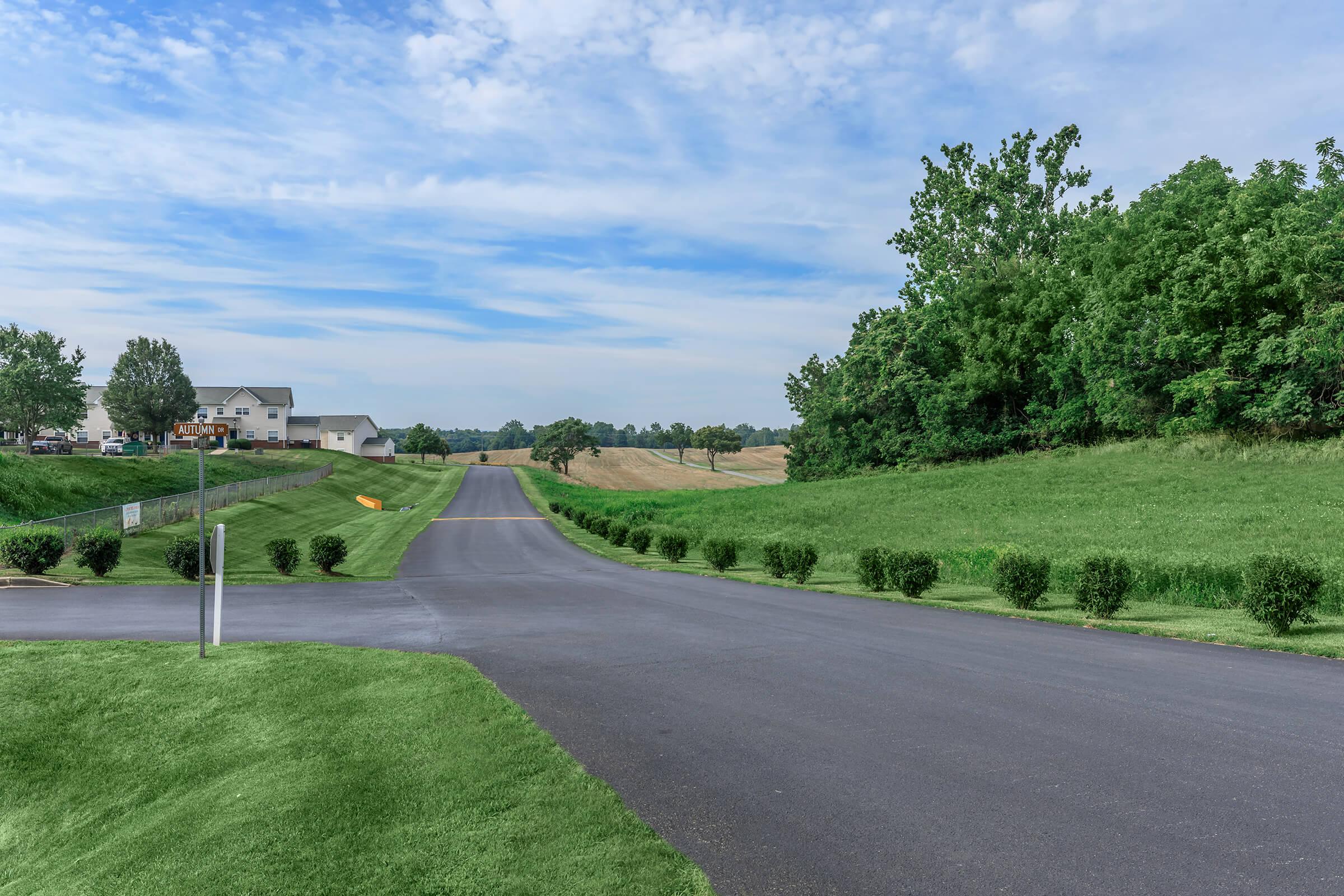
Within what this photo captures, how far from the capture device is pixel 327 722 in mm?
7879

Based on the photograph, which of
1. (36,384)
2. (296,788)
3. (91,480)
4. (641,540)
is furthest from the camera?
(36,384)

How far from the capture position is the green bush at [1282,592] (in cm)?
1278

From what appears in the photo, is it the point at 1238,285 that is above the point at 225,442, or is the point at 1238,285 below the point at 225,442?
above

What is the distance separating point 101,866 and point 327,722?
2360 mm

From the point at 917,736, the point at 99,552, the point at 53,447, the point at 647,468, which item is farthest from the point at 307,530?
the point at 647,468

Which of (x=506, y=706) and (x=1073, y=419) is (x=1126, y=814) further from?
(x=1073, y=419)

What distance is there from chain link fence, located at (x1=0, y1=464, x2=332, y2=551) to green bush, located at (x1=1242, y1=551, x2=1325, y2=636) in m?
19.3

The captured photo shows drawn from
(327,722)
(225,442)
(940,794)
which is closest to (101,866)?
(327,722)

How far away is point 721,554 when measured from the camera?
2547cm

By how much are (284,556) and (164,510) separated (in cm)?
1294

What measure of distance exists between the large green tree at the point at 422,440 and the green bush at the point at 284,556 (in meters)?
119

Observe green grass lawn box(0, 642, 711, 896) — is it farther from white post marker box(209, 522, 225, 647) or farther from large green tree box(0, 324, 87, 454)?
large green tree box(0, 324, 87, 454)

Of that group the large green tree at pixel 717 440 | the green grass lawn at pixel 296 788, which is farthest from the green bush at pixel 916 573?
the large green tree at pixel 717 440

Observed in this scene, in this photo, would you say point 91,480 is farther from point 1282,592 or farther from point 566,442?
point 566,442
